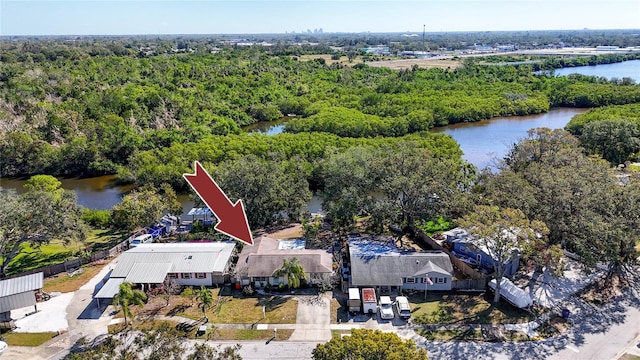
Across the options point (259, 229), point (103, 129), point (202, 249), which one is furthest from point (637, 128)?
point (103, 129)

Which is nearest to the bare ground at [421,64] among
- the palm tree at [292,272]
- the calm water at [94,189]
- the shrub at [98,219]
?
the calm water at [94,189]

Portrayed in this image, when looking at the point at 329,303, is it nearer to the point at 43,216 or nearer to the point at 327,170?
the point at 327,170

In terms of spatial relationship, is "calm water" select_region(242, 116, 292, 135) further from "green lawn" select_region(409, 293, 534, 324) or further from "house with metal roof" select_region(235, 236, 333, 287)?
"green lawn" select_region(409, 293, 534, 324)

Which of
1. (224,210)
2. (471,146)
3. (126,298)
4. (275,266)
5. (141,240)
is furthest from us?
(471,146)

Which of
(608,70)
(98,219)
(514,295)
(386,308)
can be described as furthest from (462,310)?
(608,70)

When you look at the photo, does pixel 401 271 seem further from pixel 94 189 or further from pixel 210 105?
pixel 210 105

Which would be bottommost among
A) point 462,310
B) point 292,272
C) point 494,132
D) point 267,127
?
point 462,310
